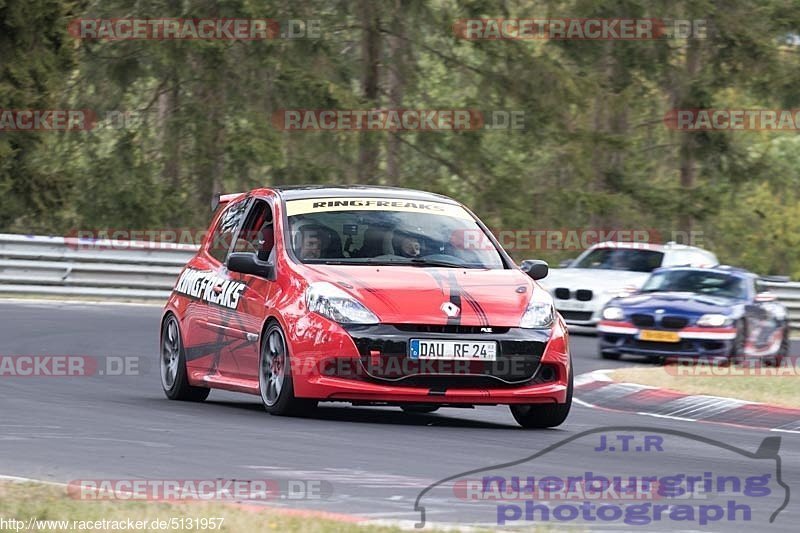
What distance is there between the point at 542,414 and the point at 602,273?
46.5ft

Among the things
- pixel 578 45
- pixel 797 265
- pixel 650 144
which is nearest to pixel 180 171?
pixel 578 45

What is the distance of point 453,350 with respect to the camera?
10.3 metres

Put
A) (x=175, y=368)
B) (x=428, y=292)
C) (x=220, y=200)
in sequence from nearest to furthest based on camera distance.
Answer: (x=428, y=292) < (x=175, y=368) < (x=220, y=200)

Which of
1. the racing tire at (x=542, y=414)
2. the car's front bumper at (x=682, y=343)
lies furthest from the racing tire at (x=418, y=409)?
the car's front bumper at (x=682, y=343)

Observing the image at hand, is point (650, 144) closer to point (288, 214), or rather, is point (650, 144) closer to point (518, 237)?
point (518, 237)

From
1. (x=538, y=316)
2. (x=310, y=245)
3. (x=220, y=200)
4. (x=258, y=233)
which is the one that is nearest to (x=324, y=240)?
(x=310, y=245)

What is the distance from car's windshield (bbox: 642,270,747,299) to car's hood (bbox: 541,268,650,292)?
2968 mm

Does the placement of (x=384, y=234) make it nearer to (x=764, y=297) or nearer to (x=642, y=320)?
(x=642, y=320)

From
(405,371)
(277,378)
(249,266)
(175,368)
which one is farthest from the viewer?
(175,368)

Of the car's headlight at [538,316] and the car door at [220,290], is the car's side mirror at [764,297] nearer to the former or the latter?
the car door at [220,290]

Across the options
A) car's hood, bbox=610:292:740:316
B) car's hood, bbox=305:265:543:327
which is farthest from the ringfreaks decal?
car's hood, bbox=610:292:740:316

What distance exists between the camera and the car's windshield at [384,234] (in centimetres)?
1120

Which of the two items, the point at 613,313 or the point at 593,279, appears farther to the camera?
the point at 593,279

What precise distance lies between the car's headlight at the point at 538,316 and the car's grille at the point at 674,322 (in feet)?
29.4
